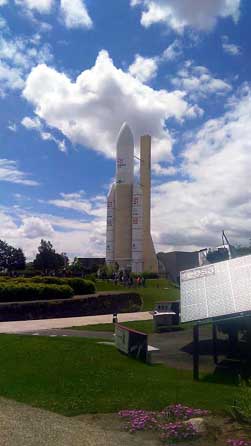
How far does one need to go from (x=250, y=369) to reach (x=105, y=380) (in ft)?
13.8

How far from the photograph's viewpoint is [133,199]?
245 ft

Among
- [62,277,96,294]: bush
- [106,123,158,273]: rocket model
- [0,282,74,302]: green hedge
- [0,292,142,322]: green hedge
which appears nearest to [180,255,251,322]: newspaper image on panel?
[0,292,142,322]: green hedge

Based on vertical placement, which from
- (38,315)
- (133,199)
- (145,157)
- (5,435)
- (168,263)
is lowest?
(5,435)

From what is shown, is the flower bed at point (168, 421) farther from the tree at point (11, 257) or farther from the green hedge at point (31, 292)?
the tree at point (11, 257)

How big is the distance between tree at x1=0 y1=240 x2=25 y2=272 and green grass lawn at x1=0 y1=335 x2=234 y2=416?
81.4m

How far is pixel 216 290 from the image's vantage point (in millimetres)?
12469

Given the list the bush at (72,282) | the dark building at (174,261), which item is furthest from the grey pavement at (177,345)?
the dark building at (174,261)

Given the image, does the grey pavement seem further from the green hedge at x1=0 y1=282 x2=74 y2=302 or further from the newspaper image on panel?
the green hedge at x1=0 y1=282 x2=74 y2=302

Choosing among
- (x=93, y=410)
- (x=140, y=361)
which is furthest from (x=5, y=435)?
(x=140, y=361)

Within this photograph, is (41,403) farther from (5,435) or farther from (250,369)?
(250,369)

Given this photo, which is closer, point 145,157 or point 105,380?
point 105,380

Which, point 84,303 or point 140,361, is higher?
point 84,303

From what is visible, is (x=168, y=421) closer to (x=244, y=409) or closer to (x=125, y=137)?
(x=244, y=409)

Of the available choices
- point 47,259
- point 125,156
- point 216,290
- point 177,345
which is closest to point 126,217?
point 125,156
